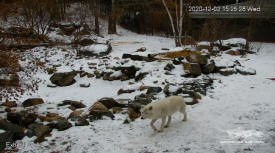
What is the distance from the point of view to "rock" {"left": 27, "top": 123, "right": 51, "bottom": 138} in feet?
20.2

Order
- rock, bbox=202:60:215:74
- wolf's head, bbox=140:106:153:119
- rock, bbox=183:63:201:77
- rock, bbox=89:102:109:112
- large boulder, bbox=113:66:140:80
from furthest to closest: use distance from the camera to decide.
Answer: large boulder, bbox=113:66:140:80
rock, bbox=202:60:215:74
rock, bbox=183:63:201:77
rock, bbox=89:102:109:112
wolf's head, bbox=140:106:153:119

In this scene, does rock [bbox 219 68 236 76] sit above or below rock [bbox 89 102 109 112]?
above

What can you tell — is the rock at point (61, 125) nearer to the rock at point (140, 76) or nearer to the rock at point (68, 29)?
the rock at point (140, 76)

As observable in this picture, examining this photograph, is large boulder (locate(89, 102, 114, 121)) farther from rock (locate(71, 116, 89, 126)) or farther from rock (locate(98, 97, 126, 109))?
rock (locate(98, 97, 126, 109))

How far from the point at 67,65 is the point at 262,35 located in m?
15.2

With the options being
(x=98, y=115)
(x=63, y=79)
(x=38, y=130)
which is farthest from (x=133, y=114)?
(x=63, y=79)

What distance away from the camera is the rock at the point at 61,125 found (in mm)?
6581

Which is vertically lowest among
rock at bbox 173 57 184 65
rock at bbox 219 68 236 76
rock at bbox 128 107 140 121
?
rock at bbox 128 107 140 121

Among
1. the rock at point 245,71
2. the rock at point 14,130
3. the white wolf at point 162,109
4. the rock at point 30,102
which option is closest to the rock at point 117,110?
the white wolf at point 162,109

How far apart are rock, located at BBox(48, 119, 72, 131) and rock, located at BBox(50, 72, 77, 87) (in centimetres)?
625

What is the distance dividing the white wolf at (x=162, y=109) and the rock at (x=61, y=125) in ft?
6.62

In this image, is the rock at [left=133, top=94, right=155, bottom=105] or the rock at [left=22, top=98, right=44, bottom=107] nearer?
the rock at [left=133, top=94, right=155, bottom=105]

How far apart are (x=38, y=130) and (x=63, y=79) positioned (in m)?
6.86

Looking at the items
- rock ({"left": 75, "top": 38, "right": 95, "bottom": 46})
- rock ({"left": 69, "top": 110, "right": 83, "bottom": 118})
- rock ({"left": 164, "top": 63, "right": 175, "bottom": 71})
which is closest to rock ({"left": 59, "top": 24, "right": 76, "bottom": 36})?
rock ({"left": 75, "top": 38, "right": 95, "bottom": 46})
